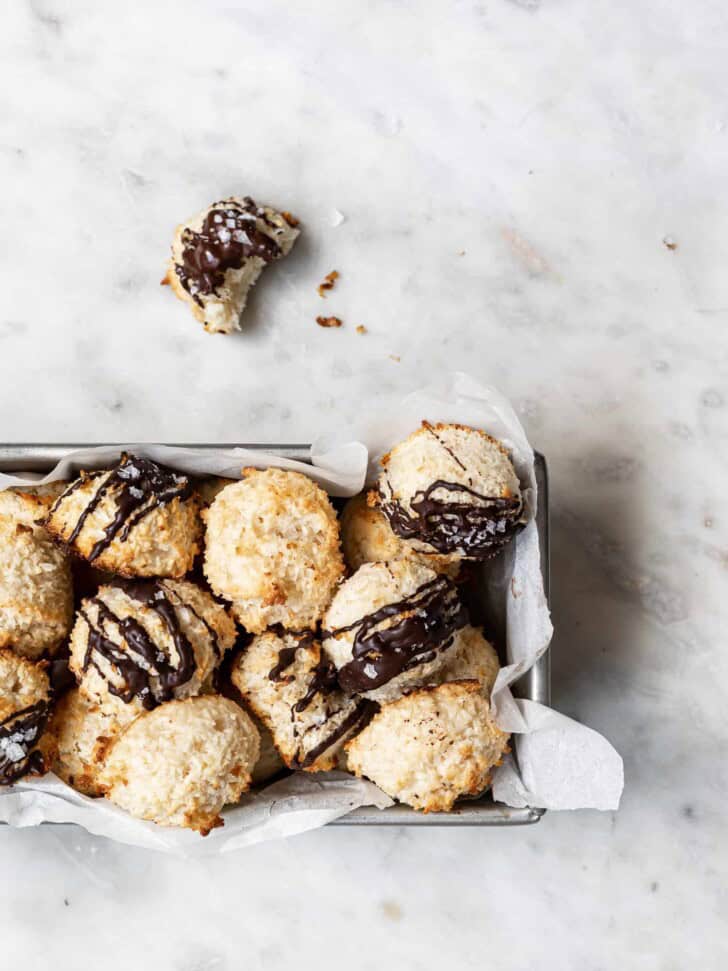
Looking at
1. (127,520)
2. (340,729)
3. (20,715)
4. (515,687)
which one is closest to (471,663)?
(515,687)

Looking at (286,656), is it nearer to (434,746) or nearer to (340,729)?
(340,729)

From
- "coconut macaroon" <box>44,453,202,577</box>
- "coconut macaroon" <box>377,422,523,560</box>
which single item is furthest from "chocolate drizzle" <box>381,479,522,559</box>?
"coconut macaroon" <box>44,453,202,577</box>

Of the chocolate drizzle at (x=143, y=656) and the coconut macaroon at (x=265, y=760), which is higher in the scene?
the chocolate drizzle at (x=143, y=656)

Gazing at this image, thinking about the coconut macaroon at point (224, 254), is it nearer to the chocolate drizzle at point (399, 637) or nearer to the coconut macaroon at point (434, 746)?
the chocolate drizzle at point (399, 637)

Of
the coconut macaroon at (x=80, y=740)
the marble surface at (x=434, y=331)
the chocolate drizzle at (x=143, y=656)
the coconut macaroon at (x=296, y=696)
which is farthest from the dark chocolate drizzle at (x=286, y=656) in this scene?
the marble surface at (x=434, y=331)

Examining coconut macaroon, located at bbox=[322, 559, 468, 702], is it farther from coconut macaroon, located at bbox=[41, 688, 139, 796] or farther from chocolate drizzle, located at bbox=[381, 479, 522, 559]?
coconut macaroon, located at bbox=[41, 688, 139, 796]
